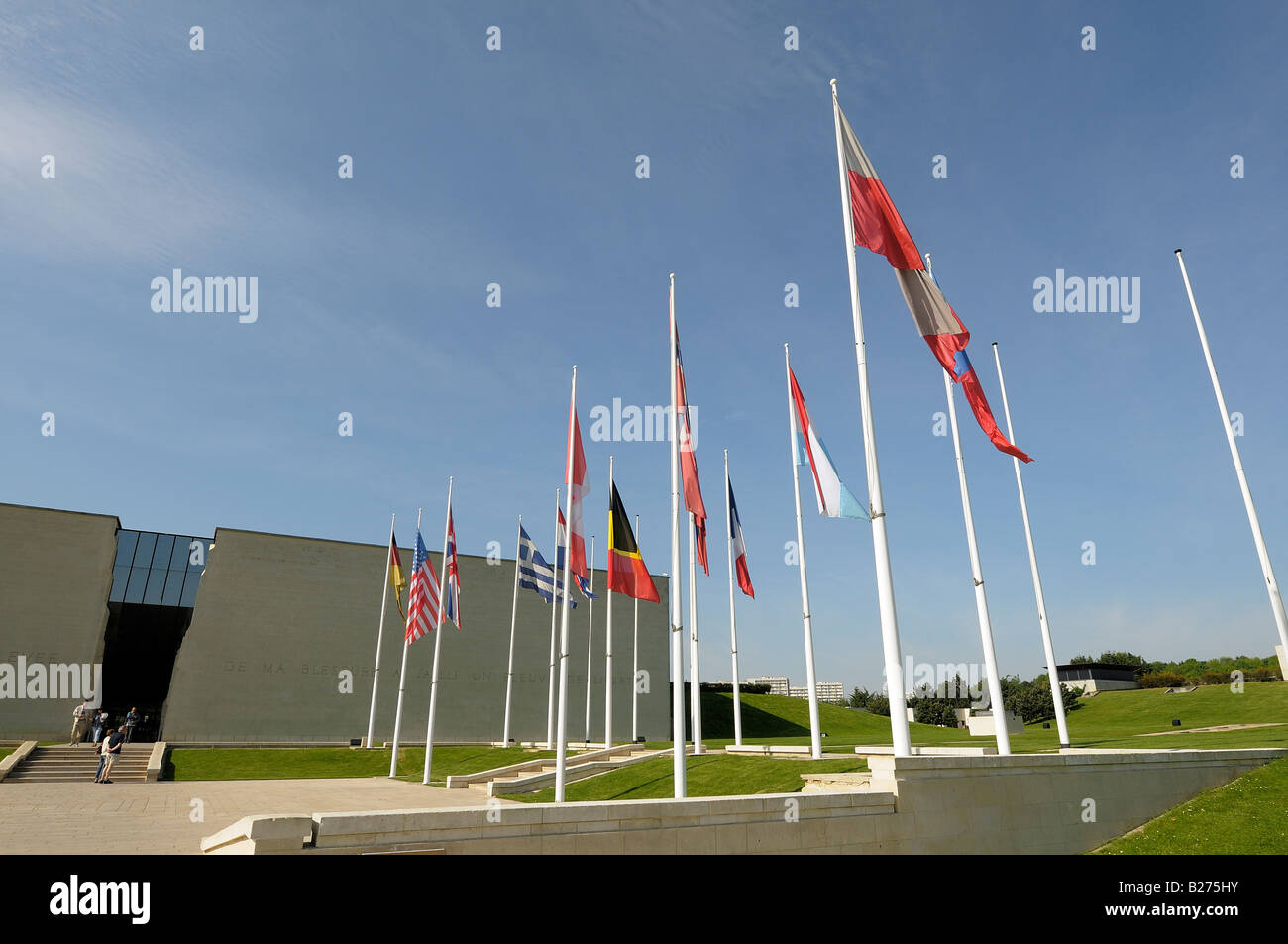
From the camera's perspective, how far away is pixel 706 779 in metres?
20.3

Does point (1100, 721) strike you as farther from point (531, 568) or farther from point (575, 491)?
point (575, 491)

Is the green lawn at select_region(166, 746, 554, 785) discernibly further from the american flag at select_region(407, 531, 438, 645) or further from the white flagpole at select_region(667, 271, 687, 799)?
the white flagpole at select_region(667, 271, 687, 799)

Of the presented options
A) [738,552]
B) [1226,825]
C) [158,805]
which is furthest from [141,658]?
[1226,825]

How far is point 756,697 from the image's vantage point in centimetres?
6988

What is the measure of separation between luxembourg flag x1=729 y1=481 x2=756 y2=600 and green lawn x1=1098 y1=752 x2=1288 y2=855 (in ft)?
36.4

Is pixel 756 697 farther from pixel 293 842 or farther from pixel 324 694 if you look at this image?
pixel 293 842

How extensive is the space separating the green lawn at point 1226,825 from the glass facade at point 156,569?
4783 centimetres

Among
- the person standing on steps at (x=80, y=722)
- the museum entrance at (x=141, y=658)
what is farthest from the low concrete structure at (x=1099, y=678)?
the person standing on steps at (x=80, y=722)

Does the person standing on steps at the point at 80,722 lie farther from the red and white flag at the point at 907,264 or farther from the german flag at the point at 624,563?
the red and white flag at the point at 907,264

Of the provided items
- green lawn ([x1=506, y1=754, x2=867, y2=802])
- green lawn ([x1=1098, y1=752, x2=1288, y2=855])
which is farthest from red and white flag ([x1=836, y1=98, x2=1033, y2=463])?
green lawn ([x1=506, y1=754, x2=867, y2=802])

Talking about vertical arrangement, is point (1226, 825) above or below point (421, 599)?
below

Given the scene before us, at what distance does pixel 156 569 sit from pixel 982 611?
45.8m
